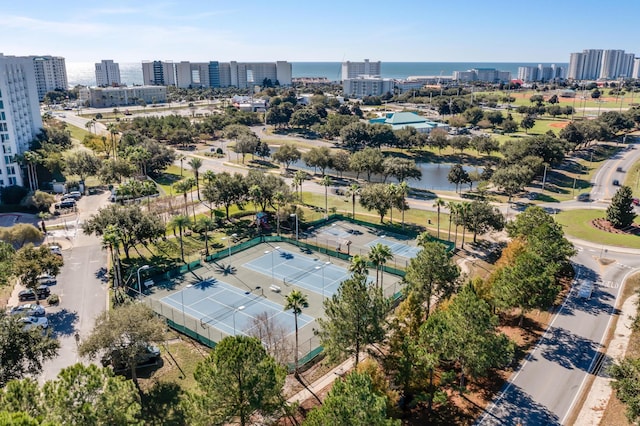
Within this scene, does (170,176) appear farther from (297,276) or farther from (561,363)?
(561,363)

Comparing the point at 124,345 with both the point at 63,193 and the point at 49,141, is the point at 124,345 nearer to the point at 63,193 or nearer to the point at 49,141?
the point at 63,193

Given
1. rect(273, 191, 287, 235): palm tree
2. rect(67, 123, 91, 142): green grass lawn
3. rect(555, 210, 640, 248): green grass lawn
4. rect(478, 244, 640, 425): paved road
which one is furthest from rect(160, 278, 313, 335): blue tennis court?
rect(67, 123, 91, 142): green grass lawn

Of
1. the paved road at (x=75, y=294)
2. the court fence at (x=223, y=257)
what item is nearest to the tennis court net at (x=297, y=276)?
the court fence at (x=223, y=257)

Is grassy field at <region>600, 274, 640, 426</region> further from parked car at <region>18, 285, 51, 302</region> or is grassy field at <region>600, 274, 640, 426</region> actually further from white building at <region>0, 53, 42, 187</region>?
white building at <region>0, 53, 42, 187</region>

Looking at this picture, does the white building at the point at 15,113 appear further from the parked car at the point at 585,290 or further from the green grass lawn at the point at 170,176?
the parked car at the point at 585,290

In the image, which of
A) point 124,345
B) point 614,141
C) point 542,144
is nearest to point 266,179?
point 124,345
